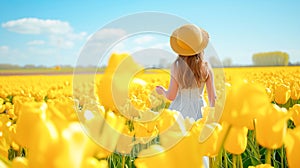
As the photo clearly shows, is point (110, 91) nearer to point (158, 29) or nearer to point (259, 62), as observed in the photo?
point (158, 29)

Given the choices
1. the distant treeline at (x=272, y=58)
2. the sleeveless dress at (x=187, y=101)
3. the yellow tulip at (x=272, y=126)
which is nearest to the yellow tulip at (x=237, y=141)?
the yellow tulip at (x=272, y=126)

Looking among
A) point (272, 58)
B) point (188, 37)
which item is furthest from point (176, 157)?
point (272, 58)

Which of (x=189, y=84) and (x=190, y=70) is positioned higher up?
(x=190, y=70)

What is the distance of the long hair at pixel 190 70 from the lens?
3.66 metres

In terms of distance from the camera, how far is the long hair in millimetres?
3660

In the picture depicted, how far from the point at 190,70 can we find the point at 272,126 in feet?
9.28

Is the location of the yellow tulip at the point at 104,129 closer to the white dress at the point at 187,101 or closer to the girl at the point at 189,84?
the girl at the point at 189,84

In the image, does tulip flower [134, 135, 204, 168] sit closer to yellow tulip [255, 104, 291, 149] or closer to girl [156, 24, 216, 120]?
yellow tulip [255, 104, 291, 149]

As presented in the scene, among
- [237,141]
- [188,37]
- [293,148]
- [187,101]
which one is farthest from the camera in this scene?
[187,101]

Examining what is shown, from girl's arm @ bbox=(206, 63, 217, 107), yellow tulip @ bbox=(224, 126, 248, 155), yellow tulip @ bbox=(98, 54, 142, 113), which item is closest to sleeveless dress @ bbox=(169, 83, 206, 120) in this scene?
girl's arm @ bbox=(206, 63, 217, 107)

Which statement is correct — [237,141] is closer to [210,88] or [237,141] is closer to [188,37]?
[188,37]

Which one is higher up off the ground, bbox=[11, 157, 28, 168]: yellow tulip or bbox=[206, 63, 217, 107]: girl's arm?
bbox=[11, 157, 28, 168]: yellow tulip

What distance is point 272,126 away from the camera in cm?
103

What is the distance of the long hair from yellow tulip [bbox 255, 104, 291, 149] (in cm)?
252
